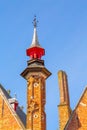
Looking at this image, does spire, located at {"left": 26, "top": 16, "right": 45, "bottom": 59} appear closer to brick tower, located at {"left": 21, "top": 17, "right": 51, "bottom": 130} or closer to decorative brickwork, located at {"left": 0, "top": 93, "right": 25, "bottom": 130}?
brick tower, located at {"left": 21, "top": 17, "right": 51, "bottom": 130}

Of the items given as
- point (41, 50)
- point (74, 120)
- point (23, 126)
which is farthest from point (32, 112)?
point (41, 50)

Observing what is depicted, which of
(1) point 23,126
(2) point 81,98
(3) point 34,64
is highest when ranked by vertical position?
(3) point 34,64

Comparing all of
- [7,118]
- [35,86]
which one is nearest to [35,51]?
[35,86]

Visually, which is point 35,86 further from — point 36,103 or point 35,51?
point 35,51

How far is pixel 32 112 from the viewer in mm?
21094

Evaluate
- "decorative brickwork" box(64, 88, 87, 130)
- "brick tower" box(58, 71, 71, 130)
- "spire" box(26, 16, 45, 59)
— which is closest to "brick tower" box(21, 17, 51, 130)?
"spire" box(26, 16, 45, 59)

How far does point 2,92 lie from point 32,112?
3287 mm

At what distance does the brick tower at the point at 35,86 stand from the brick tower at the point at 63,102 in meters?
1.45

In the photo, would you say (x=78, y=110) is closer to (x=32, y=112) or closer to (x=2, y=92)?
(x=32, y=112)

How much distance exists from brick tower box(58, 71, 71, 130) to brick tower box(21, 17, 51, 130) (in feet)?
4.75

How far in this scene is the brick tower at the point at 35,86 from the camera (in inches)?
819

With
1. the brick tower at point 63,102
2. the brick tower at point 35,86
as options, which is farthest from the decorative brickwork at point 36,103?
the brick tower at point 63,102

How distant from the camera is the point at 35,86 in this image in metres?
22.1

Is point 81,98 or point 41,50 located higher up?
point 41,50
